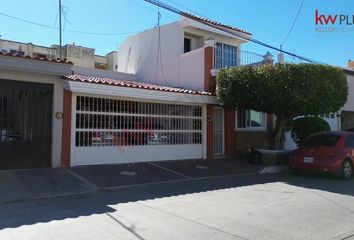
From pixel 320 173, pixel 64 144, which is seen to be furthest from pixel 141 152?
Result: pixel 320 173

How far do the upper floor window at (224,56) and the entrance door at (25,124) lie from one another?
8340 millimetres

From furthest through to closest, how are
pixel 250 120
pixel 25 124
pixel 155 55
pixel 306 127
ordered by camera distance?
pixel 155 55 < pixel 250 120 < pixel 306 127 < pixel 25 124

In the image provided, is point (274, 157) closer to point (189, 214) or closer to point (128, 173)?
point (128, 173)

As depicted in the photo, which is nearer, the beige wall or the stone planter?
the stone planter

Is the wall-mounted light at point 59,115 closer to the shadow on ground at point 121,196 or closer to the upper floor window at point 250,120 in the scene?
the shadow on ground at point 121,196

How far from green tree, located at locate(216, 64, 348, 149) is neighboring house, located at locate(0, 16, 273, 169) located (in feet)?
5.22

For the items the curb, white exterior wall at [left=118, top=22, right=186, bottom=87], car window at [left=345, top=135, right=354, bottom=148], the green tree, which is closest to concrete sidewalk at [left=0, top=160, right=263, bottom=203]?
the curb

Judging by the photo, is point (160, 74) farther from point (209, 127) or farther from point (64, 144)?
point (64, 144)

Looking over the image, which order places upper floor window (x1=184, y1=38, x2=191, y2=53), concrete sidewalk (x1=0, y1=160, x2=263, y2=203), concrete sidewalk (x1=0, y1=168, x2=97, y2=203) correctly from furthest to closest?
upper floor window (x1=184, y1=38, x2=191, y2=53) < concrete sidewalk (x1=0, y1=160, x2=263, y2=203) < concrete sidewalk (x1=0, y1=168, x2=97, y2=203)

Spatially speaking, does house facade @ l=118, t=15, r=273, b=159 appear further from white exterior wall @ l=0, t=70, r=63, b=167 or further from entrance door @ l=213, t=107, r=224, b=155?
white exterior wall @ l=0, t=70, r=63, b=167

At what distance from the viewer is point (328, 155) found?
13477 millimetres

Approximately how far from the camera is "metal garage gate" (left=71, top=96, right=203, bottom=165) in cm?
1345

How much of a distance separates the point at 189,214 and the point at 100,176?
4741 millimetres

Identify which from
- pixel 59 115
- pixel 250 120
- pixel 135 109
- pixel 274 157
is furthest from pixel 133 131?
pixel 250 120
